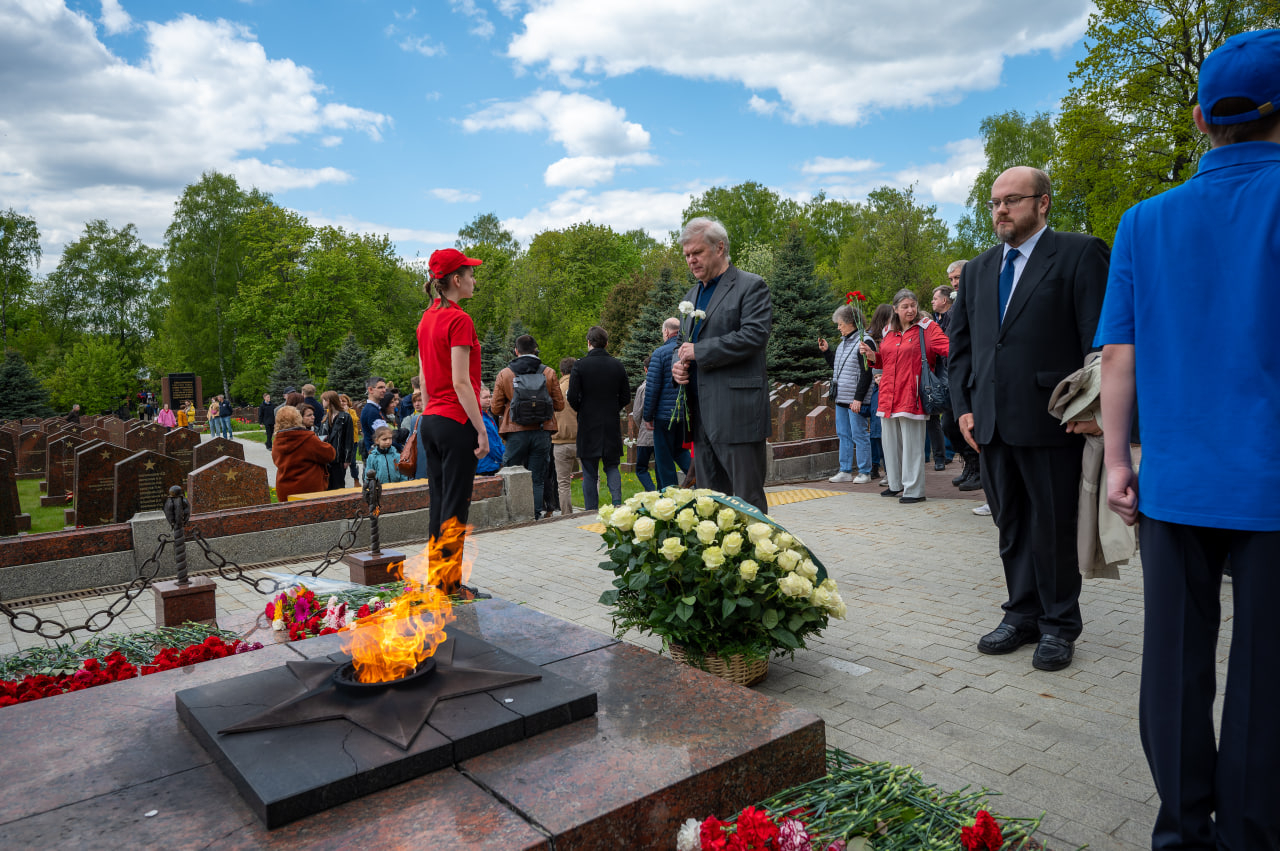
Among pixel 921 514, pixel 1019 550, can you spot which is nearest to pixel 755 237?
pixel 921 514

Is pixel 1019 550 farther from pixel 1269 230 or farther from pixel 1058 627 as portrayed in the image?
pixel 1269 230

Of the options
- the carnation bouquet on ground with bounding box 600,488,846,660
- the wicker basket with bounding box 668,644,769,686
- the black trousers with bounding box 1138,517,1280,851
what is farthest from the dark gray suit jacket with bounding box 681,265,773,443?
the black trousers with bounding box 1138,517,1280,851

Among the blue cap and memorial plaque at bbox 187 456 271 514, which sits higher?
the blue cap

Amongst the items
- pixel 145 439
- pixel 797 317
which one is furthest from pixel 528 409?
pixel 797 317

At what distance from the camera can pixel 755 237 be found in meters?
63.1

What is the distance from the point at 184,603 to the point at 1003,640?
467 cm

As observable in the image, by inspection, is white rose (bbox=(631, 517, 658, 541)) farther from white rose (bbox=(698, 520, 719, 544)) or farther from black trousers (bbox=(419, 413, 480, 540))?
black trousers (bbox=(419, 413, 480, 540))

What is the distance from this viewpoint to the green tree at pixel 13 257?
54.0 m

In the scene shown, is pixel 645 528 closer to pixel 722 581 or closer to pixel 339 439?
pixel 722 581

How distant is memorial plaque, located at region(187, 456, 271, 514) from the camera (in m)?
7.50

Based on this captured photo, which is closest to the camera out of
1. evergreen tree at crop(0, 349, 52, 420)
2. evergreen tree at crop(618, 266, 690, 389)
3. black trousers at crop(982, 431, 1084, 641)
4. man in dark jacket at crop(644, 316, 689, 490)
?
black trousers at crop(982, 431, 1084, 641)

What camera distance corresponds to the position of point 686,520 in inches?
151

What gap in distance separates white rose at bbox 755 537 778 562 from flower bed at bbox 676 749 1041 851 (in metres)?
1.03

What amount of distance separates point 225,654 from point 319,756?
70.4 inches
